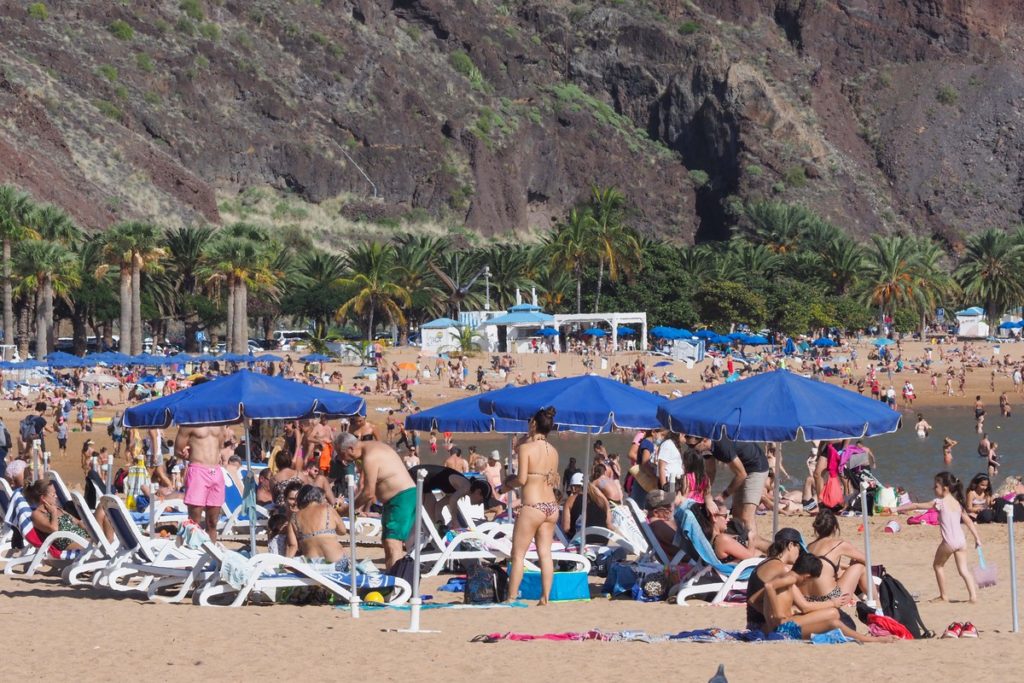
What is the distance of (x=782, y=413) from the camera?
11055 millimetres

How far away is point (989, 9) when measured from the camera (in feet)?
508

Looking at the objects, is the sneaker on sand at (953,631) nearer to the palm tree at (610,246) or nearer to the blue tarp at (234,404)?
the blue tarp at (234,404)

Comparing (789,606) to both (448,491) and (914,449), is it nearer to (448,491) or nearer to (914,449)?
(448,491)

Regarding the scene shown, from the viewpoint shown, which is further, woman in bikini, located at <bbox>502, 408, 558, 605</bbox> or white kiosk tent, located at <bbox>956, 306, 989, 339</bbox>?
white kiosk tent, located at <bbox>956, 306, 989, 339</bbox>

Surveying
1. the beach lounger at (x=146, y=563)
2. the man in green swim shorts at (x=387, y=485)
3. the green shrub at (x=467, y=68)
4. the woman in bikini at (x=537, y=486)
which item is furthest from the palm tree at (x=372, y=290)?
the green shrub at (x=467, y=68)

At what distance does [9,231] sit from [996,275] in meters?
54.4

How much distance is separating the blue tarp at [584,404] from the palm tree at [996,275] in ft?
248

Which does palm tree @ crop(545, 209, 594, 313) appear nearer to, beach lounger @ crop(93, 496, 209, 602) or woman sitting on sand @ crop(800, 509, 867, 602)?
beach lounger @ crop(93, 496, 209, 602)

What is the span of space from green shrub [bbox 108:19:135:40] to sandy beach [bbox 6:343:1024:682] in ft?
365

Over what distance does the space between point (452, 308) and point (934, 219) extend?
239 ft

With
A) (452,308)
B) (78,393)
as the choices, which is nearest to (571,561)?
(78,393)

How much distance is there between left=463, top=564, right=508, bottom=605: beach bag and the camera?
1062cm

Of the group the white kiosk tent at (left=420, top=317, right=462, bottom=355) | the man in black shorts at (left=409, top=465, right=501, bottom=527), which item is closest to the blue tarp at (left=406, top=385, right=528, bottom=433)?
the man in black shorts at (left=409, top=465, right=501, bottom=527)

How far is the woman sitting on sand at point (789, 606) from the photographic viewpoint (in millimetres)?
8828
